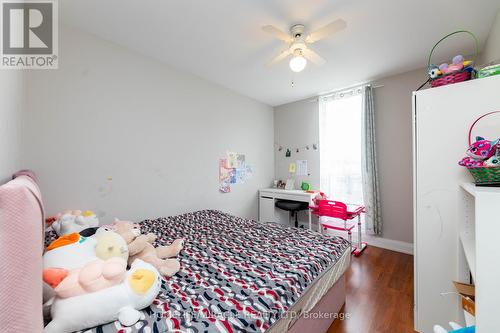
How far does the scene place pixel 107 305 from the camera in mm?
807

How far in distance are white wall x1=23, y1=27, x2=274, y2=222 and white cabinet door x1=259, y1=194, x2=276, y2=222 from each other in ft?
2.39

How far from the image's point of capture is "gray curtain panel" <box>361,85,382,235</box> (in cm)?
296

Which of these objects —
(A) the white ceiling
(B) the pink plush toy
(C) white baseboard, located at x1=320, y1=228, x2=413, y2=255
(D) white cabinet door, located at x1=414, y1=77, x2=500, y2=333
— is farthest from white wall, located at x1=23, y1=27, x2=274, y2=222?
(B) the pink plush toy

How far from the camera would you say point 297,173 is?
391 centimetres

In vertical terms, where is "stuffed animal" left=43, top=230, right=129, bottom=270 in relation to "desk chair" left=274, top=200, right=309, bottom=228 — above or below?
above

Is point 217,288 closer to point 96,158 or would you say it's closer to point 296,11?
point 96,158

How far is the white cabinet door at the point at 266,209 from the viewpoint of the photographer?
11.9 feet

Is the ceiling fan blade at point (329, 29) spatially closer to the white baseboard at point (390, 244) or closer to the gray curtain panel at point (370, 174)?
the gray curtain panel at point (370, 174)

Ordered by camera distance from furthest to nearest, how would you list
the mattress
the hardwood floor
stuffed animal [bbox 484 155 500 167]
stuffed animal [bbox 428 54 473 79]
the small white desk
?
the small white desk, the hardwood floor, stuffed animal [bbox 428 54 473 79], stuffed animal [bbox 484 155 500 167], the mattress

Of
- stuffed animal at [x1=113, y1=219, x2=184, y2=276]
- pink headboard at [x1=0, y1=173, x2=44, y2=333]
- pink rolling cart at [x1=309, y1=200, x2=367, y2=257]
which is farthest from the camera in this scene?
pink rolling cart at [x1=309, y1=200, x2=367, y2=257]

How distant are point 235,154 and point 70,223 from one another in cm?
230

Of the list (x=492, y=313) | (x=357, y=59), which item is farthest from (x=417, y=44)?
(x=492, y=313)

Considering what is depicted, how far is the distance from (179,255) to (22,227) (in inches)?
40.3

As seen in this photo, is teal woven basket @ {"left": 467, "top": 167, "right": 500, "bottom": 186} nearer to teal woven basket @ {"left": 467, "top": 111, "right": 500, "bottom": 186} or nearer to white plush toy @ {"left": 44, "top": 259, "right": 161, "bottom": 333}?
teal woven basket @ {"left": 467, "top": 111, "right": 500, "bottom": 186}
